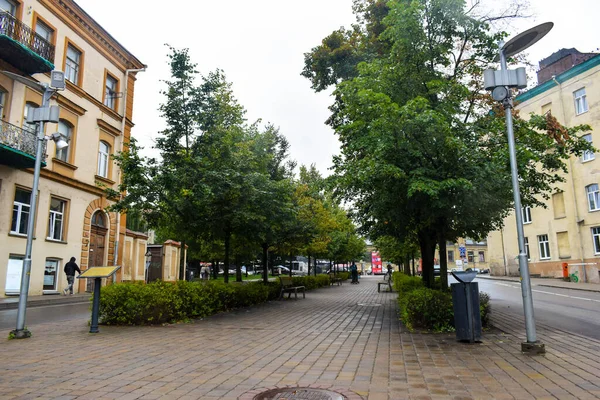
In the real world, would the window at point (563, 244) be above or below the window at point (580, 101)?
below

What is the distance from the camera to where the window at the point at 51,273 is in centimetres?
1868

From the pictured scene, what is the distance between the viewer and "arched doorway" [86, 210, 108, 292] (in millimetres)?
21906

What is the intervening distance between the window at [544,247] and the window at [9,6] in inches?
1483

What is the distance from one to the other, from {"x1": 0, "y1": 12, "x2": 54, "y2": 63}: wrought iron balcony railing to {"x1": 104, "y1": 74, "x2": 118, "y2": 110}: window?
5.16 m

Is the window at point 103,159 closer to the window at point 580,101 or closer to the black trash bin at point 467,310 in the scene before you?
the black trash bin at point 467,310

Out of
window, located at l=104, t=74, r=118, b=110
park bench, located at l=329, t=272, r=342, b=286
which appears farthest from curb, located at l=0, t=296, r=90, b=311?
park bench, located at l=329, t=272, r=342, b=286

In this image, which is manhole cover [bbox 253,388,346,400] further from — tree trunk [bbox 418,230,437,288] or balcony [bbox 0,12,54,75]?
balcony [bbox 0,12,54,75]

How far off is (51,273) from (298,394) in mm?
18264

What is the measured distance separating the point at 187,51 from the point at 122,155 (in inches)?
146

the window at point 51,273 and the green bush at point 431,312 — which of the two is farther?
the window at point 51,273

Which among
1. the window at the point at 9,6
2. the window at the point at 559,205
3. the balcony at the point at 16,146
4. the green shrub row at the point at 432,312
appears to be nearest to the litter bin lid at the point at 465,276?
the green shrub row at the point at 432,312

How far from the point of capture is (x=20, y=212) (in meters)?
17.5

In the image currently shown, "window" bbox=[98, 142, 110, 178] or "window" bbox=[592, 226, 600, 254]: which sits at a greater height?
"window" bbox=[98, 142, 110, 178]

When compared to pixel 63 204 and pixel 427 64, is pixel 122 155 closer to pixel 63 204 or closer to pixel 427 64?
pixel 427 64
